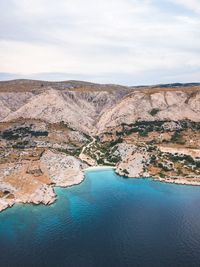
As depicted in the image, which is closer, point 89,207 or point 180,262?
point 180,262

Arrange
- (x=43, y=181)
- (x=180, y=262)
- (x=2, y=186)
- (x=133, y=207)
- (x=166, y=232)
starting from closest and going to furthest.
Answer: (x=180, y=262) → (x=166, y=232) → (x=133, y=207) → (x=2, y=186) → (x=43, y=181)

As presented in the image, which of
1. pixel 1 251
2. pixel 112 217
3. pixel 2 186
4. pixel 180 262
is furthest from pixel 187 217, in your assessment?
pixel 2 186

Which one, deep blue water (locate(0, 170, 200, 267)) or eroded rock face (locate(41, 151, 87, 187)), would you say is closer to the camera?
deep blue water (locate(0, 170, 200, 267))

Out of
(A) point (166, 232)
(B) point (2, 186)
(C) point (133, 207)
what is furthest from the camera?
(B) point (2, 186)

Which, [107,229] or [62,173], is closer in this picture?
[107,229]

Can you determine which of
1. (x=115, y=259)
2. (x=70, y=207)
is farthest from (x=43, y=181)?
(x=115, y=259)

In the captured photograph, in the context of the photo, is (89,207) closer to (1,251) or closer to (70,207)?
(70,207)

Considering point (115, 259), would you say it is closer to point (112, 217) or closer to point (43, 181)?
point (112, 217)
